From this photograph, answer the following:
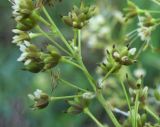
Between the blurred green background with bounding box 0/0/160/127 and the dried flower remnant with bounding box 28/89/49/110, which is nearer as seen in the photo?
the dried flower remnant with bounding box 28/89/49/110

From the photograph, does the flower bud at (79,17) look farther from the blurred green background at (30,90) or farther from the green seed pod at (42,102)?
the blurred green background at (30,90)

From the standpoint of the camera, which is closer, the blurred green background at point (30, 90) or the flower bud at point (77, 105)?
the flower bud at point (77, 105)

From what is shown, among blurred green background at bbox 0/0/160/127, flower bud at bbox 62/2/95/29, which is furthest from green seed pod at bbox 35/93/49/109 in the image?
blurred green background at bbox 0/0/160/127

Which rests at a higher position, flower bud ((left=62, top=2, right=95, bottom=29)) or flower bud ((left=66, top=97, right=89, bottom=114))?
flower bud ((left=62, top=2, right=95, bottom=29))

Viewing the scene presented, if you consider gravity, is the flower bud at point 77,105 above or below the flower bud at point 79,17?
below

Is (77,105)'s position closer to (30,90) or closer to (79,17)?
(79,17)

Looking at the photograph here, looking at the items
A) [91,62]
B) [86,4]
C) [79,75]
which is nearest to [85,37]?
[79,75]

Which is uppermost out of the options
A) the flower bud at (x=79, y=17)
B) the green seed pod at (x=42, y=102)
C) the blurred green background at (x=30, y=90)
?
the flower bud at (x=79, y=17)

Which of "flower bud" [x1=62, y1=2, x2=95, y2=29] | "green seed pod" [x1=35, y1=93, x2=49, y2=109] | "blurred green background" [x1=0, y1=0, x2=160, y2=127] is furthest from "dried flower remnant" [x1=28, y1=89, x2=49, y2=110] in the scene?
"blurred green background" [x1=0, y1=0, x2=160, y2=127]

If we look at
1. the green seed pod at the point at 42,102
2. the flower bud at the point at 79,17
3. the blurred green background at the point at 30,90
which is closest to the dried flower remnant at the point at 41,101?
the green seed pod at the point at 42,102

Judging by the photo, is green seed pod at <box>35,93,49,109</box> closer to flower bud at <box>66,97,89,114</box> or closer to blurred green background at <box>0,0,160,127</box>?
flower bud at <box>66,97,89,114</box>

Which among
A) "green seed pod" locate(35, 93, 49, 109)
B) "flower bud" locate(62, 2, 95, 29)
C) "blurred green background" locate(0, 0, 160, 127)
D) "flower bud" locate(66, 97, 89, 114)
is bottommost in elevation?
"blurred green background" locate(0, 0, 160, 127)
